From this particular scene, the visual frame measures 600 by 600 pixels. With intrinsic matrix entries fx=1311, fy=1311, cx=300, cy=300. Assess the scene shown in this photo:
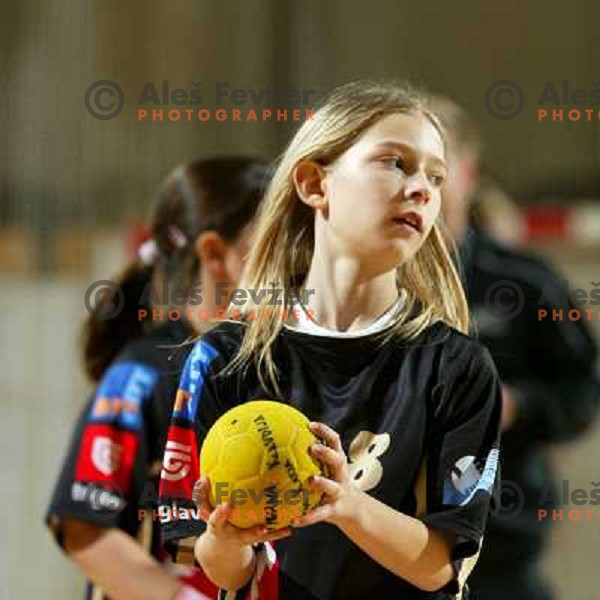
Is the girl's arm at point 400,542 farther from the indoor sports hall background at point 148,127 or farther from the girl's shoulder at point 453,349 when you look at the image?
the indoor sports hall background at point 148,127

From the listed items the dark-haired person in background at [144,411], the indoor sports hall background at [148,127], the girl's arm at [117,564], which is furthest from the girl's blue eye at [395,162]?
the indoor sports hall background at [148,127]

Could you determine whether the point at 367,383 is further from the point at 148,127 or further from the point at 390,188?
the point at 148,127

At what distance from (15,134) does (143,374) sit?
223 cm

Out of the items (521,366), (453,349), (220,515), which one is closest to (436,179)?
(453,349)

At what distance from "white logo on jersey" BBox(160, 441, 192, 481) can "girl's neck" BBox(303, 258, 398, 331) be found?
0.54ft

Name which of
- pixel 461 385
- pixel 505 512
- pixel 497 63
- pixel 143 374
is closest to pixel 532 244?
pixel 497 63

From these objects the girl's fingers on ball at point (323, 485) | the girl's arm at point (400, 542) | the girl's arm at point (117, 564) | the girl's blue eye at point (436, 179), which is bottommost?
the girl's arm at point (117, 564)

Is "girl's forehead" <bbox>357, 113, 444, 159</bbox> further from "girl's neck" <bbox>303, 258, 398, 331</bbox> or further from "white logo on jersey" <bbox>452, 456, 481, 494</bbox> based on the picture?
"white logo on jersey" <bbox>452, 456, 481, 494</bbox>

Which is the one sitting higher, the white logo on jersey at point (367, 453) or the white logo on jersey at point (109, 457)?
the white logo on jersey at point (367, 453)

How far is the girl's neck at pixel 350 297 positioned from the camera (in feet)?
3.86

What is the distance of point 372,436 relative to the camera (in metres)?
1.11

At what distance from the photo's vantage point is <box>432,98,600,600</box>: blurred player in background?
2340 millimetres

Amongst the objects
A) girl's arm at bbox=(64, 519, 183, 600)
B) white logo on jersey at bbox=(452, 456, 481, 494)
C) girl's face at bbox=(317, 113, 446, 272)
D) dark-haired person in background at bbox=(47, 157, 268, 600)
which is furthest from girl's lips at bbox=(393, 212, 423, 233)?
girl's arm at bbox=(64, 519, 183, 600)

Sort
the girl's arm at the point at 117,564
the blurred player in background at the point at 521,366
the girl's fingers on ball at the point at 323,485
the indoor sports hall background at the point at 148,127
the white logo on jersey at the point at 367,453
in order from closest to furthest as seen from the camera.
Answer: the girl's fingers on ball at the point at 323,485
the white logo on jersey at the point at 367,453
the girl's arm at the point at 117,564
the blurred player in background at the point at 521,366
the indoor sports hall background at the point at 148,127
